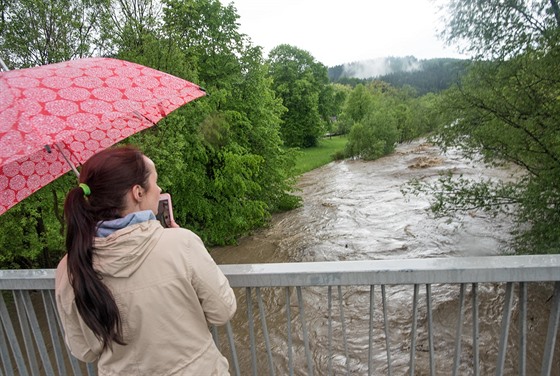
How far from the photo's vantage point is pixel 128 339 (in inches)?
51.1

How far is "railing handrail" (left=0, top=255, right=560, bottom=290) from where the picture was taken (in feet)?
4.94

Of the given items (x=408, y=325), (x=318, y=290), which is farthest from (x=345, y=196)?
(x=408, y=325)

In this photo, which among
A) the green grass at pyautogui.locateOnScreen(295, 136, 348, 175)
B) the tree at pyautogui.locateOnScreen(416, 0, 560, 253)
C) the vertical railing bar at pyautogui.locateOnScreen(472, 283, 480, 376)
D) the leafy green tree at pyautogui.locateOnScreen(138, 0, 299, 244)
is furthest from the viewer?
the green grass at pyautogui.locateOnScreen(295, 136, 348, 175)

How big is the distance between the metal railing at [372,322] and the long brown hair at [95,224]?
623 millimetres

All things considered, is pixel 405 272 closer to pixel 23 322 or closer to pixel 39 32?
pixel 23 322

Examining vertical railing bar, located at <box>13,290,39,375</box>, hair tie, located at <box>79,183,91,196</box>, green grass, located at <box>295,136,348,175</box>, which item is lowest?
green grass, located at <box>295,136,348,175</box>

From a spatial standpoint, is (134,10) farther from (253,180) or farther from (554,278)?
(554,278)

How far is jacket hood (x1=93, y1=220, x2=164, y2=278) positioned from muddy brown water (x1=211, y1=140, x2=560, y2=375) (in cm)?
121

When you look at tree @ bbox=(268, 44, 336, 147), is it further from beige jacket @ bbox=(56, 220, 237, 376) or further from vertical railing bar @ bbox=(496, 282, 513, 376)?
beige jacket @ bbox=(56, 220, 237, 376)

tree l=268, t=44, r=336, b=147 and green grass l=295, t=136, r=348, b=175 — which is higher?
tree l=268, t=44, r=336, b=147

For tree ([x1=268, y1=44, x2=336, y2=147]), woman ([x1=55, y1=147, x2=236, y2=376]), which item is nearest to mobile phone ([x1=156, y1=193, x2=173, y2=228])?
woman ([x1=55, y1=147, x2=236, y2=376])

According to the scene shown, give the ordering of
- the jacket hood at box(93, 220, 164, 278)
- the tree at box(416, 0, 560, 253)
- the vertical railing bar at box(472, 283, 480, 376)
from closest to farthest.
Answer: the jacket hood at box(93, 220, 164, 278), the vertical railing bar at box(472, 283, 480, 376), the tree at box(416, 0, 560, 253)

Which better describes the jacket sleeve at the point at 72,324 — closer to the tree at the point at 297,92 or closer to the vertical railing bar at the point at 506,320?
the vertical railing bar at the point at 506,320

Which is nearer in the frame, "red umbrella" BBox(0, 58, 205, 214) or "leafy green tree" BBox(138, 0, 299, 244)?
"red umbrella" BBox(0, 58, 205, 214)
